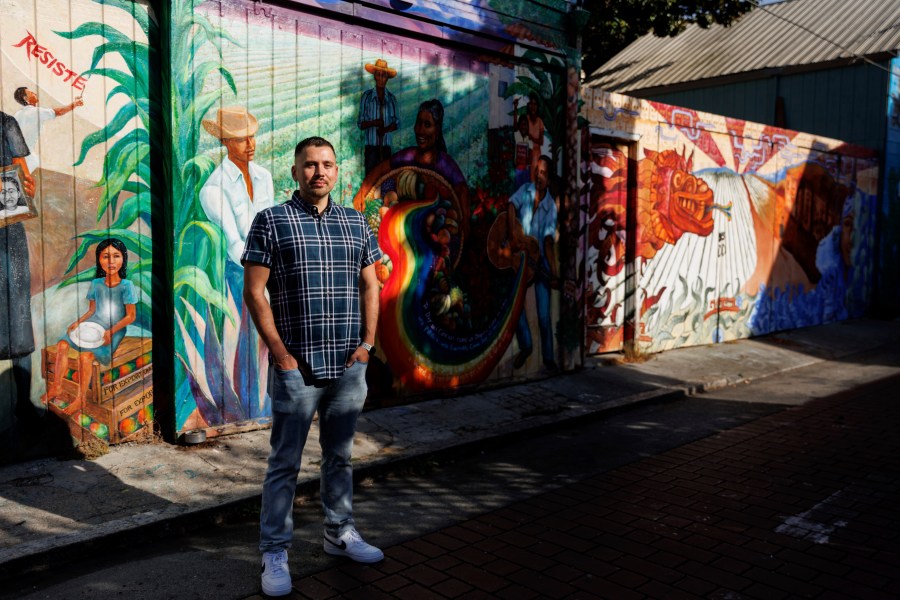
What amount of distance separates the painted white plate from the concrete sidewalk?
74 centimetres

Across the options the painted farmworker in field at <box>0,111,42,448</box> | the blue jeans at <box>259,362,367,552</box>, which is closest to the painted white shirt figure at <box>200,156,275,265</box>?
the painted farmworker in field at <box>0,111,42,448</box>

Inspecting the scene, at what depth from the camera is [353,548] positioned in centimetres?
386

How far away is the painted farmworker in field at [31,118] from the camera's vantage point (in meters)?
4.77

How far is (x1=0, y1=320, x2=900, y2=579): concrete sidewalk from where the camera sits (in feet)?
13.7

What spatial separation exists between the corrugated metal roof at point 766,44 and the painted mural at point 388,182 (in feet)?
33.9

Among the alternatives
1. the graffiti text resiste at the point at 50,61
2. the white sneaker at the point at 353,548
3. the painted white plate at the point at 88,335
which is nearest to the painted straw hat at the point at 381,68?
the graffiti text resiste at the point at 50,61

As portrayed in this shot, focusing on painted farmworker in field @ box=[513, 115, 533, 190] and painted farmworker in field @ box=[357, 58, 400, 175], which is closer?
painted farmworker in field @ box=[357, 58, 400, 175]

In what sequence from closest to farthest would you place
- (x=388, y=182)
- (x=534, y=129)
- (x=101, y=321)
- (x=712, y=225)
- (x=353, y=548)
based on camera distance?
(x=353, y=548)
(x=101, y=321)
(x=388, y=182)
(x=534, y=129)
(x=712, y=225)

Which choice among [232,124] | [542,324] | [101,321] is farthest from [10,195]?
[542,324]

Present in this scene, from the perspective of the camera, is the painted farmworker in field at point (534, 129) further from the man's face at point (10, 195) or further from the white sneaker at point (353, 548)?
the white sneaker at point (353, 548)

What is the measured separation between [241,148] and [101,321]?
5.19 feet

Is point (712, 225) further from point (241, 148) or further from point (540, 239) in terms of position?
point (241, 148)

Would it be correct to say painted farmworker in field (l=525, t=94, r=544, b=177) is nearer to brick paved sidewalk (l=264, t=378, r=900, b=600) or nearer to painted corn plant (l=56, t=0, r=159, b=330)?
brick paved sidewalk (l=264, t=378, r=900, b=600)

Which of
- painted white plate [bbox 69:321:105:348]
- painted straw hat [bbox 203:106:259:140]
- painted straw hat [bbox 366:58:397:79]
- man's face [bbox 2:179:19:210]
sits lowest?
painted white plate [bbox 69:321:105:348]
